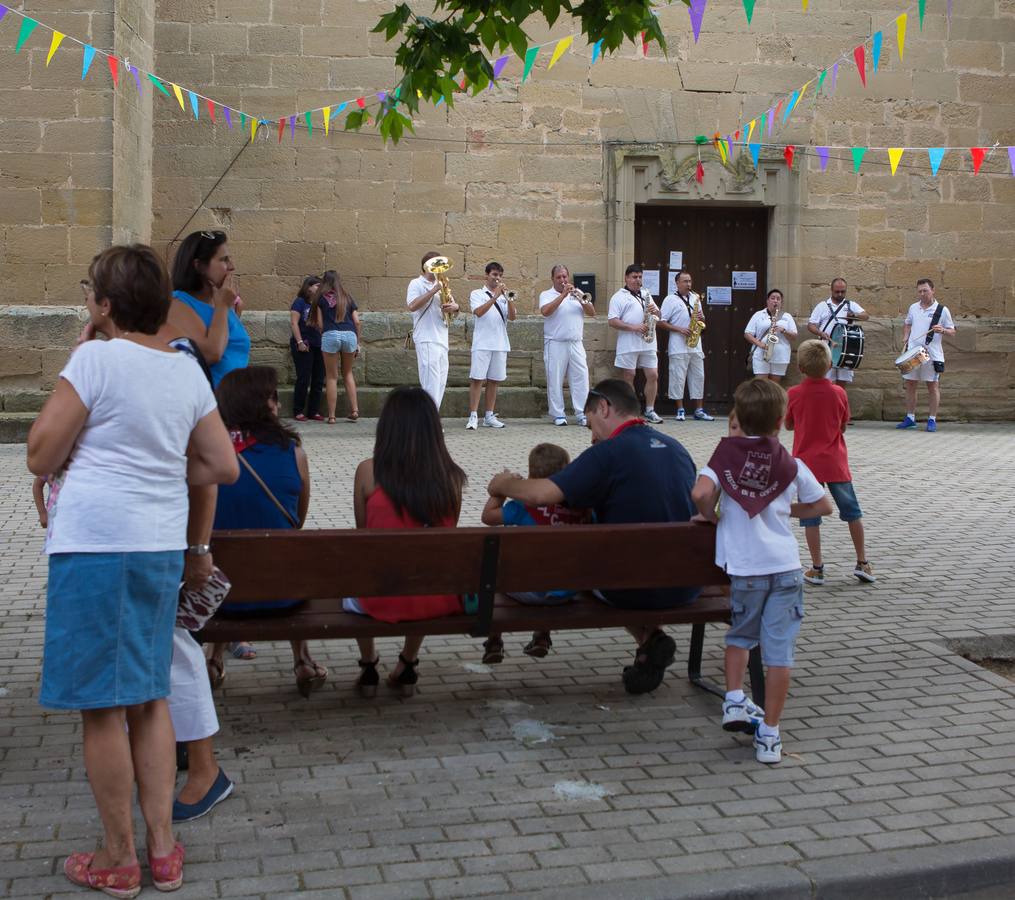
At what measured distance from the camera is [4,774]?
4.19 m

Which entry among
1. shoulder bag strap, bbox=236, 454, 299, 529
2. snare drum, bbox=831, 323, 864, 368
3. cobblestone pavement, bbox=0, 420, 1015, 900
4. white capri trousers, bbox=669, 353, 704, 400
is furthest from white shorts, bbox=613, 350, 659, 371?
shoulder bag strap, bbox=236, 454, 299, 529

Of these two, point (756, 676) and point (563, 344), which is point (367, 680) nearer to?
point (756, 676)

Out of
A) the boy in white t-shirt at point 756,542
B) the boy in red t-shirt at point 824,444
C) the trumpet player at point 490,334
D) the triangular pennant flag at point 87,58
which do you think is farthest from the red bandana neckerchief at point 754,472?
the trumpet player at point 490,334

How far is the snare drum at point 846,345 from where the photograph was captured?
1518 cm

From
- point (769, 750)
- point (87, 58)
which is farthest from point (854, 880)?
point (87, 58)

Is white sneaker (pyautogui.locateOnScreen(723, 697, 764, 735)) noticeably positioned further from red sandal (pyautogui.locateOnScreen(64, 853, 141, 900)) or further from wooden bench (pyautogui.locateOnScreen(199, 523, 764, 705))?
red sandal (pyautogui.locateOnScreen(64, 853, 141, 900))

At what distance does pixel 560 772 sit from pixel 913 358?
40.3ft

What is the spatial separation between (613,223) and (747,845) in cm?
1264

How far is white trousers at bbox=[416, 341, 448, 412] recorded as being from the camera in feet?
45.5

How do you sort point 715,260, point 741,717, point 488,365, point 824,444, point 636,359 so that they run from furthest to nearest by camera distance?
point 715,260, point 636,359, point 488,365, point 824,444, point 741,717

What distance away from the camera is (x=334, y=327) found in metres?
14.5

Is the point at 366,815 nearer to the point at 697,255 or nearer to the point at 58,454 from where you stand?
the point at 58,454

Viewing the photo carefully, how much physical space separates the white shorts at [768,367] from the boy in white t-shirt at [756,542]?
11.3m

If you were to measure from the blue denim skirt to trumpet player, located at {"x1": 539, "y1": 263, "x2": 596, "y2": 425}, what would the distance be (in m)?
11.5
